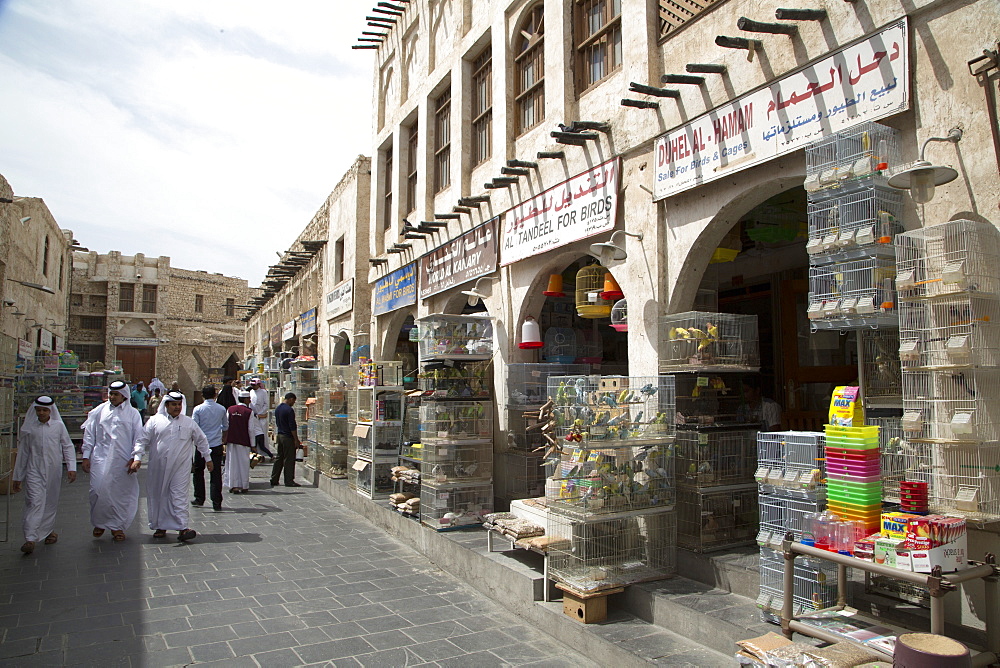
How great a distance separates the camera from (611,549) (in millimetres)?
5504

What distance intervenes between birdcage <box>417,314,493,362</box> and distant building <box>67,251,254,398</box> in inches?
1480

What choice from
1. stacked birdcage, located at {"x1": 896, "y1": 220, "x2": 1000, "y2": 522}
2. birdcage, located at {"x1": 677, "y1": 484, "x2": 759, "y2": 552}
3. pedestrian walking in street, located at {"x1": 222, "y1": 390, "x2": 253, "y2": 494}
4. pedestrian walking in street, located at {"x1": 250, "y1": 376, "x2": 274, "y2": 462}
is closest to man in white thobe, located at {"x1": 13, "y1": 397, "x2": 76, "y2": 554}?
pedestrian walking in street, located at {"x1": 222, "y1": 390, "x2": 253, "y2": 494}

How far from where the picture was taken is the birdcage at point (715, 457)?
5738 mm

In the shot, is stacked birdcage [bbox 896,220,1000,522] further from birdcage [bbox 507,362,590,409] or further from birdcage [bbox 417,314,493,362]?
birdcage [bbox 417,314,493,362]

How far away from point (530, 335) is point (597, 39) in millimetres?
3772

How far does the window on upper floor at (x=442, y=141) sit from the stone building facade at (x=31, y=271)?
10413 millimetres

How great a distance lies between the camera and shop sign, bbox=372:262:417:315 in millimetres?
12633

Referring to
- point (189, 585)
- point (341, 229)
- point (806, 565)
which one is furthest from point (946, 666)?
point (341, 229)

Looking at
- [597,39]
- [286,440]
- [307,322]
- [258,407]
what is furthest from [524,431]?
[307,322]

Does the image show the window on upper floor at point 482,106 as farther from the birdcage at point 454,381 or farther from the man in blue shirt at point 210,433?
the man in blue shirt at point 210,433

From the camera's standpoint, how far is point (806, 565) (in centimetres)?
427

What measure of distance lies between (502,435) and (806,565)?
5.18 m

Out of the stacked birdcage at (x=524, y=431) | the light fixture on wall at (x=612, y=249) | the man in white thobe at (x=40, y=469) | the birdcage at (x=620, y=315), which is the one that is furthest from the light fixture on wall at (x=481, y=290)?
the man in white thobe at (x=40, y=469)

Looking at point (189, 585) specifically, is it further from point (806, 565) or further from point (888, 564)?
point (888, 564)
